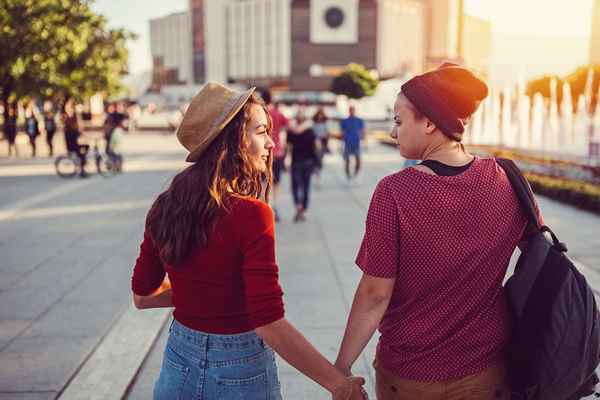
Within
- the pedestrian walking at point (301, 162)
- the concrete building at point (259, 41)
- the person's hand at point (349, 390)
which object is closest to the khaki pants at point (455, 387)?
the person's hand at point (349, 390)

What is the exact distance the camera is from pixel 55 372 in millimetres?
4086

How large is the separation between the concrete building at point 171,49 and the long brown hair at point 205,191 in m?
143

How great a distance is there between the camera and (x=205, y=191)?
1.70m

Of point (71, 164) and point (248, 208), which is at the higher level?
point (248, 208)

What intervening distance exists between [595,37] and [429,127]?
69718 mm

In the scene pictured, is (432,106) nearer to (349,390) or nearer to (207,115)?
(207,115)

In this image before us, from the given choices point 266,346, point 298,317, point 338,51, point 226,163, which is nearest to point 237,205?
point 226,163

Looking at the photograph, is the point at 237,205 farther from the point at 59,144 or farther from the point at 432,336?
the point at 59,144

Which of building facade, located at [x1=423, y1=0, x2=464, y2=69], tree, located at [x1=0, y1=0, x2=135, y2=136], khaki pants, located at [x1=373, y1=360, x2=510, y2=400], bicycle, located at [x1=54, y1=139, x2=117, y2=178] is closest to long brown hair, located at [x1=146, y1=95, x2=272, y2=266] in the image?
khaki pants, located at [x1=373, y1=360, x2=510, y2=400]

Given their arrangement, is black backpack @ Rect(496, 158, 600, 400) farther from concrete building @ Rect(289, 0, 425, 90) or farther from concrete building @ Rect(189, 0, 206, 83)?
concrete building @ Rect(189, 0, 206, 83)

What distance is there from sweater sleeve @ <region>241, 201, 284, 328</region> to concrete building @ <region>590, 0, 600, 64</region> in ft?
219

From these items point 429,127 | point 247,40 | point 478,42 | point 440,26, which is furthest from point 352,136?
point 478,42

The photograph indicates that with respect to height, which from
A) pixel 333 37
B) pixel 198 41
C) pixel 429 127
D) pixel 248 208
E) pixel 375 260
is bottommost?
pixel 375 260

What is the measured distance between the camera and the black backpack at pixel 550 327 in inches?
68.6
